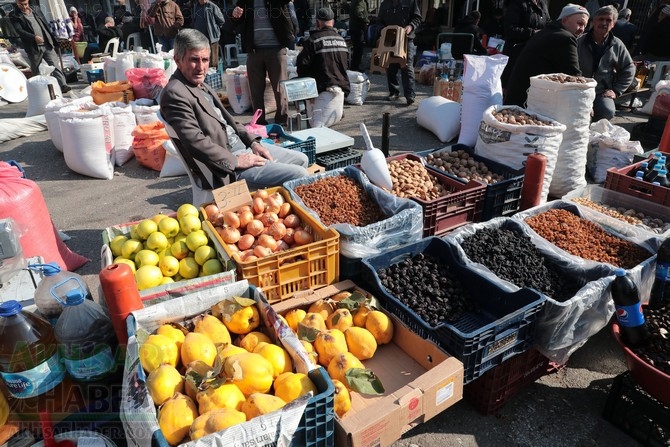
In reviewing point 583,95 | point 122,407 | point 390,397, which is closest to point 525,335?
point 390,397

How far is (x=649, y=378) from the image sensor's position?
2.17 meters

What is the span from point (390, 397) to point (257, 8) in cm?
569

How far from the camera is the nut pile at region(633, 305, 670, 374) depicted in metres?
2.21

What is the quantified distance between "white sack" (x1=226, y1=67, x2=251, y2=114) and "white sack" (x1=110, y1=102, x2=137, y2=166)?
90.4 inches

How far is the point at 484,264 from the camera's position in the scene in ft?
9.03

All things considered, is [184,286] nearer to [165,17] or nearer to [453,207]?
[453,207]

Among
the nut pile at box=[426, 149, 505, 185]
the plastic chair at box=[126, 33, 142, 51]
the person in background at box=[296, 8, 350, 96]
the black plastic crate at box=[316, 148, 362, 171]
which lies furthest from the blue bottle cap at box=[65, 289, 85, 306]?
the plastic chair at box=[126, 33, 142, 51]

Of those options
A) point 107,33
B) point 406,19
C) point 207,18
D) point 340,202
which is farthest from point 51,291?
point 107,33

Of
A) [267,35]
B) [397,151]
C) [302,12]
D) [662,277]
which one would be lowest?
[397,151]

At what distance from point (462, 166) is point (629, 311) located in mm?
2043

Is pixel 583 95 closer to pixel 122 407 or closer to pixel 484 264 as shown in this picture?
pixel 484 264

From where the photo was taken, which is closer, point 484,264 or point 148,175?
point 484,264

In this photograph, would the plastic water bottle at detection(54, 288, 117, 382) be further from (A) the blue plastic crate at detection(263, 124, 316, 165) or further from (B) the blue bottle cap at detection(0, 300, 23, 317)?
(A) the blue plastic crate at detection(263, 124, 316, 165)

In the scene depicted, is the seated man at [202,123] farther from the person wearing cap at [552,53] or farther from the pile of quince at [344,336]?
the person wearing cap at [552,53]
